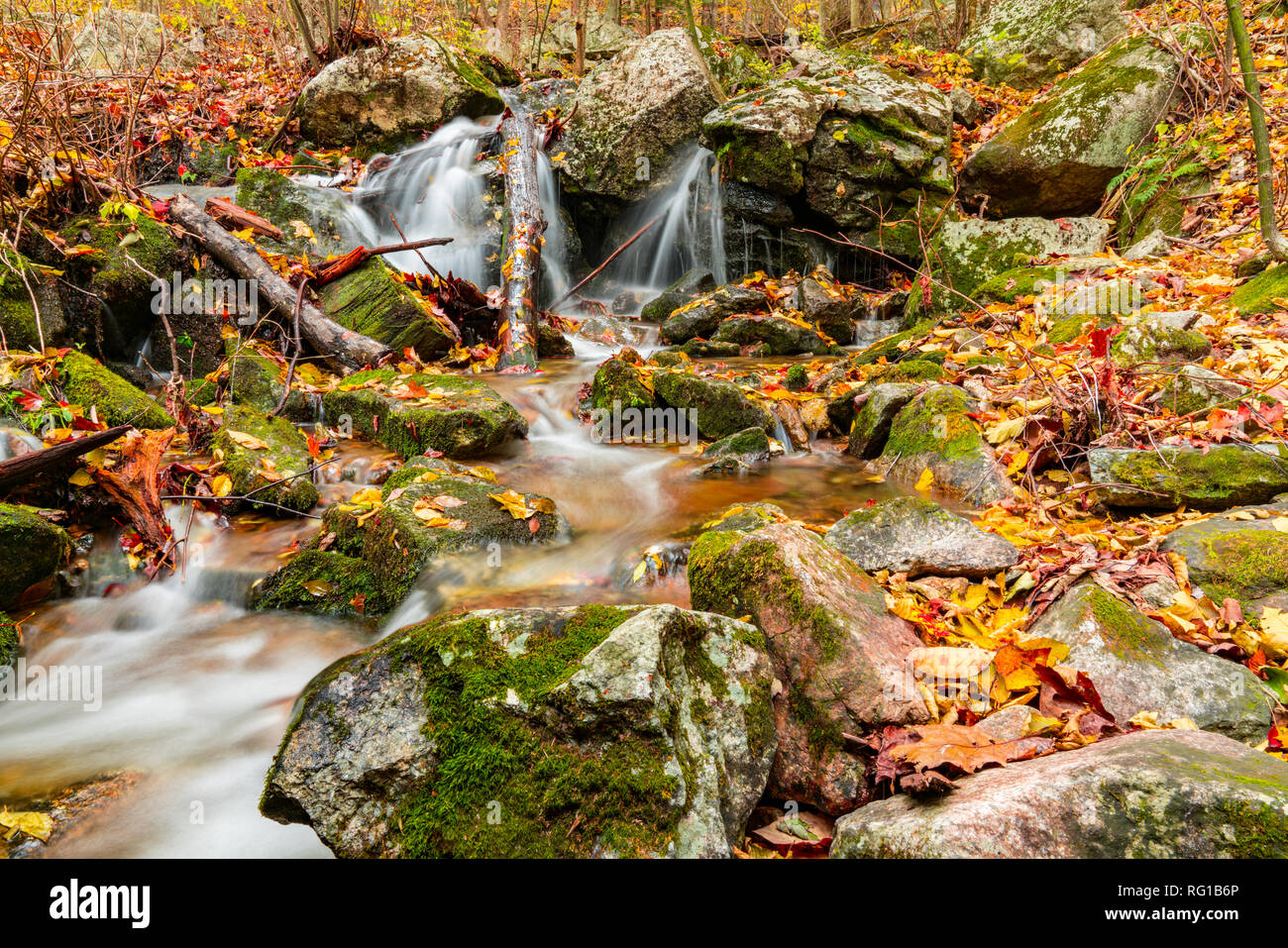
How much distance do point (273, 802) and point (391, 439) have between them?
12.9 feet

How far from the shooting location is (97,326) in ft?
20.0

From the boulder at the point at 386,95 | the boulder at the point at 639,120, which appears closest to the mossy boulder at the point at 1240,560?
the boulder at the point at 639,120

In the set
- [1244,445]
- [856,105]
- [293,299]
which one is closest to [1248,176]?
[856,105]

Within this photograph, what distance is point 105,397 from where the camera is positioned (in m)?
4.74

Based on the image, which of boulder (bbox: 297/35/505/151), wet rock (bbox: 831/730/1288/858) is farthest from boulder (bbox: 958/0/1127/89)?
wet rock (bbox: 831/730/1288/858)

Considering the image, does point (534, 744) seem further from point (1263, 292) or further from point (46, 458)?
point (1263, 292)

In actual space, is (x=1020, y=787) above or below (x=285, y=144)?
below

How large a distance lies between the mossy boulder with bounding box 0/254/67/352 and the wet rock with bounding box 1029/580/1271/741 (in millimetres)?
6827

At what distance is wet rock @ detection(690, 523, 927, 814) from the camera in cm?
219

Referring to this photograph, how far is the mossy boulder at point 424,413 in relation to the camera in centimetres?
537

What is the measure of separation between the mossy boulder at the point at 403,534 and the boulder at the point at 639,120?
358 inches

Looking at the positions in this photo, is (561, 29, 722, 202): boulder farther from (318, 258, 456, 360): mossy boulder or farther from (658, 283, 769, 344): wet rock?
(318, 258, 456, 360): mossy boulder

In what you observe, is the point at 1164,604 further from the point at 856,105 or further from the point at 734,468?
the point at 856,105

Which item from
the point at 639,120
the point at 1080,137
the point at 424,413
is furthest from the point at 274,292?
the point at 1080,137
